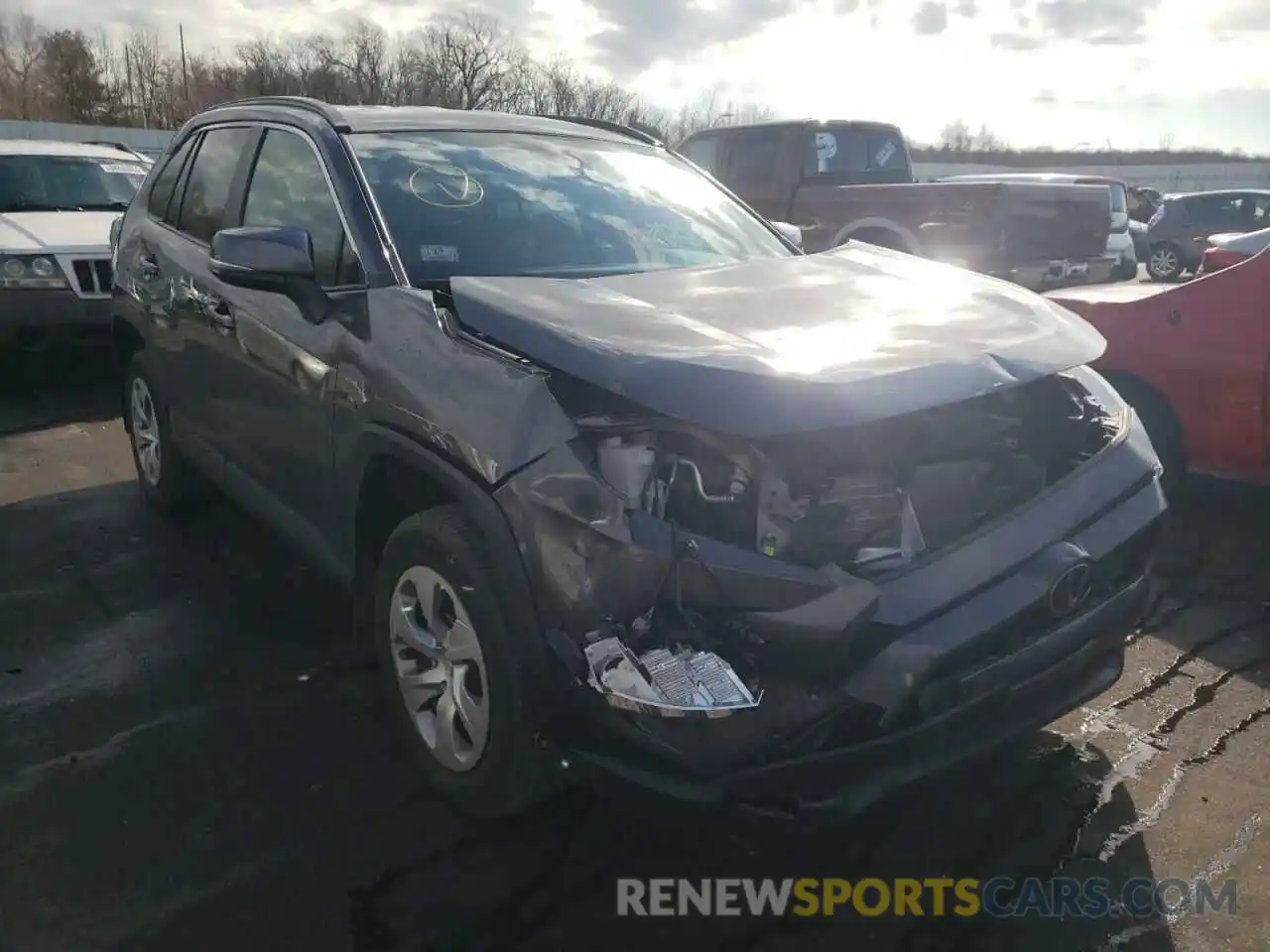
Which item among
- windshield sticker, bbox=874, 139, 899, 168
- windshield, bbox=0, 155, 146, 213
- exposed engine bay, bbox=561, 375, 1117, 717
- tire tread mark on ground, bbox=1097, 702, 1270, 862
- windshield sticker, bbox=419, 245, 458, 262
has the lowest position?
tire tread mark on ground, bbox=1097, 702, 1270, 862

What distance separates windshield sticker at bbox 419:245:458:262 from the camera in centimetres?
313

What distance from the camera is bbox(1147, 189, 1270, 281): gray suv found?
17.5m

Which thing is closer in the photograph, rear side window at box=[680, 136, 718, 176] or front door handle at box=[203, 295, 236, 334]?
front door handle at box=[203, 295, 236, 334]

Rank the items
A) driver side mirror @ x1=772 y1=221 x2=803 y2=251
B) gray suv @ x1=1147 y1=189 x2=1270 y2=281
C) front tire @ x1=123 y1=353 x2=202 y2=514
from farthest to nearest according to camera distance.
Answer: gray suv @ x1=1147 y1=189 x2=1270 y2=281 → front tire @ x1=123 y1=353 x2=202 y2=514 → driver side mirror @ x1=772 y1=221 x2=803 y2=251

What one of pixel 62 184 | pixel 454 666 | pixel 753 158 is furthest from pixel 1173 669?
pixel 62 184

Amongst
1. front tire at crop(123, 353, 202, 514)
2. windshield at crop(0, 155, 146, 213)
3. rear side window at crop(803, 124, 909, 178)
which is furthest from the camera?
rear side window at crop(803, 124, 909, 178)

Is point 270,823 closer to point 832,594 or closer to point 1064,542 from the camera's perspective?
point 832,594

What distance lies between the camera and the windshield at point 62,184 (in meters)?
8.46

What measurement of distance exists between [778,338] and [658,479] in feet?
1.91

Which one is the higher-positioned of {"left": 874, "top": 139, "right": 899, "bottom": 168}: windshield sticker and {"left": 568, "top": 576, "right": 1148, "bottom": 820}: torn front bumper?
{"left": 874, "top": 139, "right": 899, "bottom": 168}: windshield sticker

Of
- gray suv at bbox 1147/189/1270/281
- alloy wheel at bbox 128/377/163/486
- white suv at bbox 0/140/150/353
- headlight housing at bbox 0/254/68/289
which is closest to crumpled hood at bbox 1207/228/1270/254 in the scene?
alloy wheel at bbox 128/377/163/486

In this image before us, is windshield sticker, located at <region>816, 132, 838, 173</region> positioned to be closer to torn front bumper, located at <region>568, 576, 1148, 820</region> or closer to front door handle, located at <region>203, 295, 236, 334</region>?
front door handle, located at <region>203, 295, 236, 334</region>

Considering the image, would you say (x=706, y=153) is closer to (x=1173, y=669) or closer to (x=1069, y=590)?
(x=1173, y=669)

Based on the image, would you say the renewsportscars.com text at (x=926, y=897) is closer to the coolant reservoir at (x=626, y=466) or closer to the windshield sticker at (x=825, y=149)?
the coolant reservoir at (x=626, y=466)
